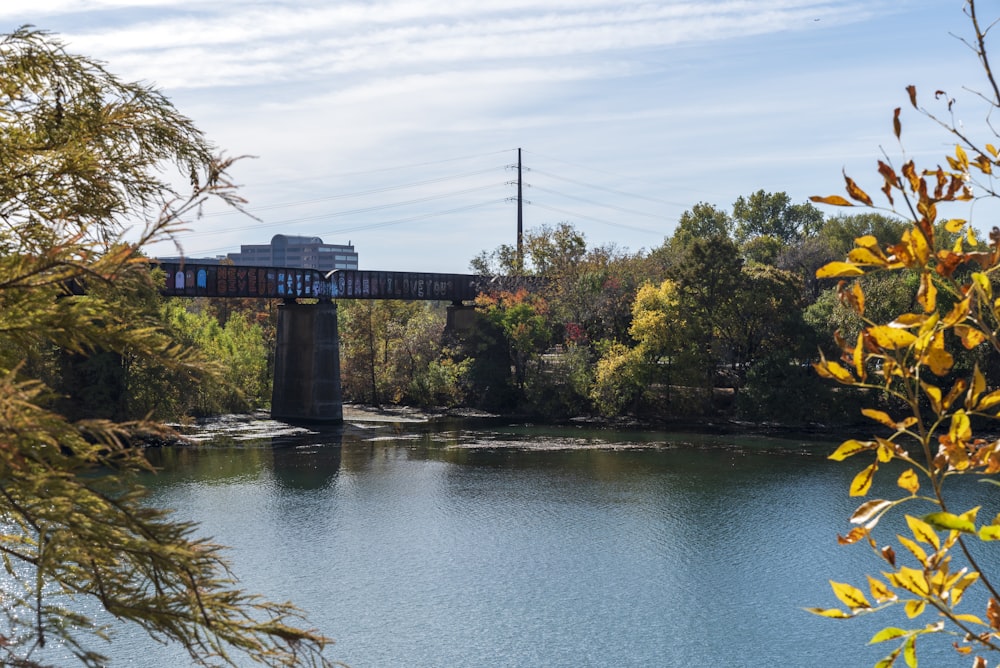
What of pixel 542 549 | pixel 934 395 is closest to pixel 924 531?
pixel 934 395

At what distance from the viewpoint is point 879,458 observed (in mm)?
2736

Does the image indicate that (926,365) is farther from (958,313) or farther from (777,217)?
(777,217)

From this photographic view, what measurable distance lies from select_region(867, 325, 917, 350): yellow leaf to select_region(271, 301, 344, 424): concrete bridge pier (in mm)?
48437

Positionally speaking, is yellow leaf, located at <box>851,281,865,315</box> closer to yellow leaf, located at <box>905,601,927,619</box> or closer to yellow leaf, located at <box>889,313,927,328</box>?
yellow leaf, located at <box>889,313,927,328</box>

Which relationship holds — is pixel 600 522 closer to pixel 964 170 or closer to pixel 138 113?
pixel 138 113

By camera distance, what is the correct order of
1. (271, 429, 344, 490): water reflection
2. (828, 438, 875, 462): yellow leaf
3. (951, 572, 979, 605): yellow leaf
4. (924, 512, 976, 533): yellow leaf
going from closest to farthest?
(924, 512, 976, 533): yellow leaf, (828, 438, 875, 462): yellow leaf, (951, 572, 979, 605): yellow leaf, (271, 429, 344, 490): water reflection

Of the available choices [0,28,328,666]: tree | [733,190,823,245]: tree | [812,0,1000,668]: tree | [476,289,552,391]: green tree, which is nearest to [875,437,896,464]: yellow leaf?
[812,0,1000,668]: tree

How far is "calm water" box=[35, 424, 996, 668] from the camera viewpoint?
18328 mm

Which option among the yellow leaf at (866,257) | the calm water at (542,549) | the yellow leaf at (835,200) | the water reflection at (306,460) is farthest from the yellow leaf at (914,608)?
the water reflection at (306,460)

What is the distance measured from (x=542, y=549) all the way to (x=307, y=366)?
96.2ft

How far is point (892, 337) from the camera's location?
251 cm

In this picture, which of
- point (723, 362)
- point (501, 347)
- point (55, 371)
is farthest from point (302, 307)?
point (723, 362)

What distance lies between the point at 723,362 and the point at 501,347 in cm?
1248

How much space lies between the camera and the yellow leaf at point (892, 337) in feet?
8.22
